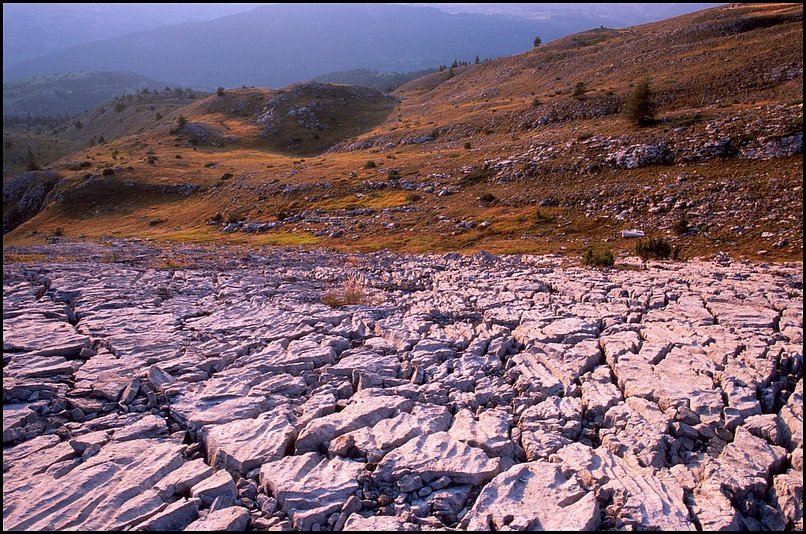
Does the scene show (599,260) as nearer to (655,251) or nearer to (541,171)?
(655,251)

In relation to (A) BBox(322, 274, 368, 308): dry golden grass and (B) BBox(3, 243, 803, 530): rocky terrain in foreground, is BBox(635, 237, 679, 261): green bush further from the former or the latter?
(A) BBox(322, 274, 368, 308): dry golden grass

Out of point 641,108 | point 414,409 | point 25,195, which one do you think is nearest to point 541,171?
point 641,108

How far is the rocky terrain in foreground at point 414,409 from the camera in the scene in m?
6.88

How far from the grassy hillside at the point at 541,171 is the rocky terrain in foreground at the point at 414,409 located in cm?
1421

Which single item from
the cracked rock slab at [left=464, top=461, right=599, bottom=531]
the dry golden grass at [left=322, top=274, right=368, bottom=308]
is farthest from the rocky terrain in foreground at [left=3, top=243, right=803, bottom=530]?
the dry golden grass at [left=322, top=274, right=368, bottom=308]

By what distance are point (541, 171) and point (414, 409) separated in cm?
3407

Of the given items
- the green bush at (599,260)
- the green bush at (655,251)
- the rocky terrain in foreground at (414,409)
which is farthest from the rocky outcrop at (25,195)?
the green bush at (655,251)

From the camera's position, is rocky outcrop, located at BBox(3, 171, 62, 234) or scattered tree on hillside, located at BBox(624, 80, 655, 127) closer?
scattered tree on hillside, located at BBox(624, 80, 655, 127)

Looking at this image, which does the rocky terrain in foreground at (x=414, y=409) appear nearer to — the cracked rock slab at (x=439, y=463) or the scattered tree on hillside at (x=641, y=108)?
the cracked rock slab at (x=439, y=463)

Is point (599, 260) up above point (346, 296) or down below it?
below

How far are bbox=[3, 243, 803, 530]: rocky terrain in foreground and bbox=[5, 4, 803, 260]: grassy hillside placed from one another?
14.2 metres

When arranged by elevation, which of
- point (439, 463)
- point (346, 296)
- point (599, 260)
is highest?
point (346, 296)

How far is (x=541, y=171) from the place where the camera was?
128 feet

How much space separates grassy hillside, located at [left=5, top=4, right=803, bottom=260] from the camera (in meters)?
28.4
